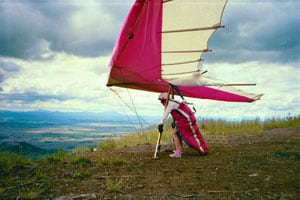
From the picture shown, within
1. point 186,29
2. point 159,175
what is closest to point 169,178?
point 159,175

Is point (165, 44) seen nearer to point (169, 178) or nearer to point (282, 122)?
point (169, 178)

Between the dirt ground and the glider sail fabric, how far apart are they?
1358mm

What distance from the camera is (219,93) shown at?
6.50m

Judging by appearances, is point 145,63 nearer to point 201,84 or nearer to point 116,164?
point 201,84

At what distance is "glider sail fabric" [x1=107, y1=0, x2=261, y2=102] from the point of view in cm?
425

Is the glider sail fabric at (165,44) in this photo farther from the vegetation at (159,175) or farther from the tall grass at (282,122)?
the tall grass at (282,122)

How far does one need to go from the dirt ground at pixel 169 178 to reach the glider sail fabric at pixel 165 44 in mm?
1358

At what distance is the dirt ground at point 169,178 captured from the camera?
11.4 ft

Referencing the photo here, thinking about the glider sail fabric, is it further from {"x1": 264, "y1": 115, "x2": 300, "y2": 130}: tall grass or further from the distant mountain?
{"x1": 264, "y1": 115, "x2": 300, "y2": 130}: tall grass

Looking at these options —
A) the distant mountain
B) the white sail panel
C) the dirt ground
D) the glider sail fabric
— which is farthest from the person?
the distant mountain

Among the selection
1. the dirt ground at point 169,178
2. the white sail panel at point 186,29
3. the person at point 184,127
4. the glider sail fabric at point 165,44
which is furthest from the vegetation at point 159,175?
the white sail panel at point 186,29

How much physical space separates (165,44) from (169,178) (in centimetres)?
202

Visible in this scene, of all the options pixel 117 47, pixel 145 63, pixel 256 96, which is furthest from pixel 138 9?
pixel 256 96

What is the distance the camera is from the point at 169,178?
4094 mm
